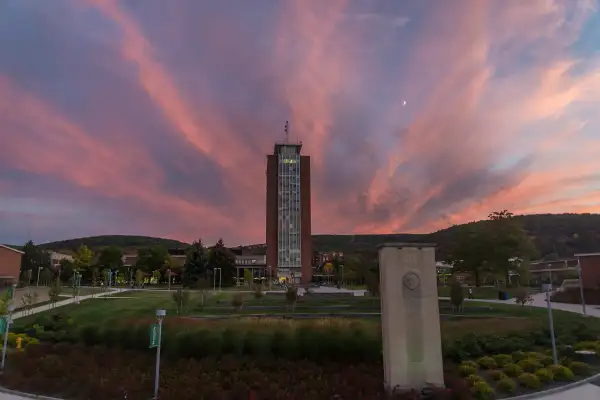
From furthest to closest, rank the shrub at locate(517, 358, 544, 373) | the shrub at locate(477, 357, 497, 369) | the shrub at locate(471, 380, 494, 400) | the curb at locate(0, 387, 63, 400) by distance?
the shrub at locate(477, 357, 497, 369), the shrub at locate(517, 358, 544, 373), the curb at locate(0, 387, 63, 400), the shrub at locate(471, 380, 494, 400)

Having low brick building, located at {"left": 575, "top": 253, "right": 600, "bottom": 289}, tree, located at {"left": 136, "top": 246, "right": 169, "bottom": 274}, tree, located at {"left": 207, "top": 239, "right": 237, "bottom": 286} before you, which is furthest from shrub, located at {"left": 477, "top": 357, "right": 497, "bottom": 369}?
tree, located at {"left": 136, "top": 246, "right": 169, "bottom": 274}

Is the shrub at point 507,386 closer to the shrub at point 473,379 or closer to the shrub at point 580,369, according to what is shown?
the shrub at point 473,379

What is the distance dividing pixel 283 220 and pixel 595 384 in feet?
409

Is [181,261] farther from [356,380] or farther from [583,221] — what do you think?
[583,221]

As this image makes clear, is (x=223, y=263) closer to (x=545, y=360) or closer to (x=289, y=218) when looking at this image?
(x=289, y=218)

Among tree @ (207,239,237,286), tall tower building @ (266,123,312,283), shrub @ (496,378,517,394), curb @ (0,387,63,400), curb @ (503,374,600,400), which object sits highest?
tall tower building @ (266,123,312,283)

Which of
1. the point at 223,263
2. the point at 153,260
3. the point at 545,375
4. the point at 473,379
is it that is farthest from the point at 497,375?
the point at 153,260

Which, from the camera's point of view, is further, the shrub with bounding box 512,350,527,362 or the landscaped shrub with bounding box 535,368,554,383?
the shrub with bounding box 512,350,527,362

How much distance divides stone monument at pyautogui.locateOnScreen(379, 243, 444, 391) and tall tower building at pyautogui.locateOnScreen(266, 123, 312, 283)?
123m

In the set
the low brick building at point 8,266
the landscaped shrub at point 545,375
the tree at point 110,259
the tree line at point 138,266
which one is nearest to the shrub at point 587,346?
the landscaped shrub at point 545,375

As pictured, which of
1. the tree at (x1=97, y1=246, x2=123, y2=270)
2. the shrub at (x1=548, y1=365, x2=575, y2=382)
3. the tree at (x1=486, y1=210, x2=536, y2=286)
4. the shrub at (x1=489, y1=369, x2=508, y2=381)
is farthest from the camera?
the tree at (x1=97, y1=246, x2=123, y2=270)

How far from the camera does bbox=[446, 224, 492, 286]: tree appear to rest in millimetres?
63531

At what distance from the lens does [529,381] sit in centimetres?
1291

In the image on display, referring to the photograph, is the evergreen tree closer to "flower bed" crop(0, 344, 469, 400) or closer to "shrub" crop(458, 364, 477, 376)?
"flower bed" crop(0, 344, 469, 400)
